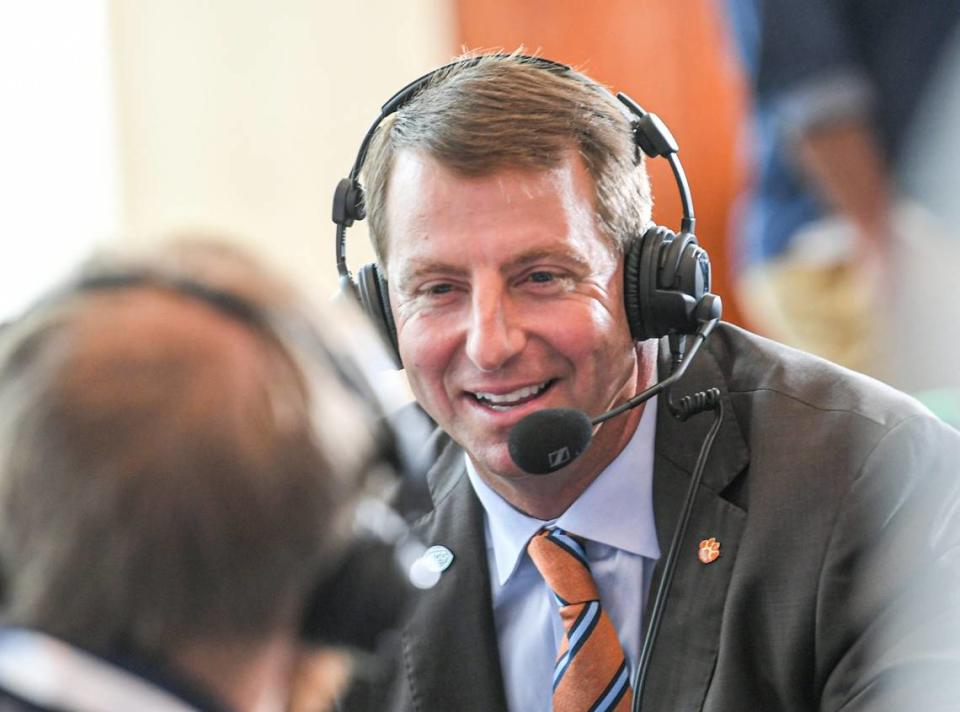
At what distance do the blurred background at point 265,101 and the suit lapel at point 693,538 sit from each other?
1.77 metres

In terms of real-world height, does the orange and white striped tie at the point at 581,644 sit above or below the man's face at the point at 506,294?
below

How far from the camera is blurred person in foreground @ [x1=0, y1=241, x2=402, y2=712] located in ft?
2.41

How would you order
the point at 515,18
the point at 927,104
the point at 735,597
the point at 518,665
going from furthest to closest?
the point at 515,18
the point at 927,104
the point at 518,665
the point at 735,597

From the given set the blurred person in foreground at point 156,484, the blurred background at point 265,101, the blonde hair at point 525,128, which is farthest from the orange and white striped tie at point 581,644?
the blurred background at point 265,101

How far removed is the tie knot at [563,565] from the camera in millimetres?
1534

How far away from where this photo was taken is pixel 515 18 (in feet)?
12.5

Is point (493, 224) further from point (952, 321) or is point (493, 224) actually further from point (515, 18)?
point (515, 18)

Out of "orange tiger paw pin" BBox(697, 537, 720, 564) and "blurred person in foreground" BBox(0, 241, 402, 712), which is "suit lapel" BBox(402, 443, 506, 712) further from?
"blurred person in foreground" BBox(0, 241, 402, 712)

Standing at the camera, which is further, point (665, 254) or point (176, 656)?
point (665, 254)

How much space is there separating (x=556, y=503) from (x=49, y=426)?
37.2 inches

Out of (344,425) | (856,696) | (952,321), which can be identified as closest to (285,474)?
(344,425)

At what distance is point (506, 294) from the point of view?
1571 mm

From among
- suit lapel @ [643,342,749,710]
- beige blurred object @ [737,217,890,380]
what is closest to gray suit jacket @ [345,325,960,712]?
suit lapel @ [643,342,749,710]

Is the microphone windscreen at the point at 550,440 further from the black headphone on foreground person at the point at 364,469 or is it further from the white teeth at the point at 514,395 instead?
the black headphone on foreground person at the point at 364,469
